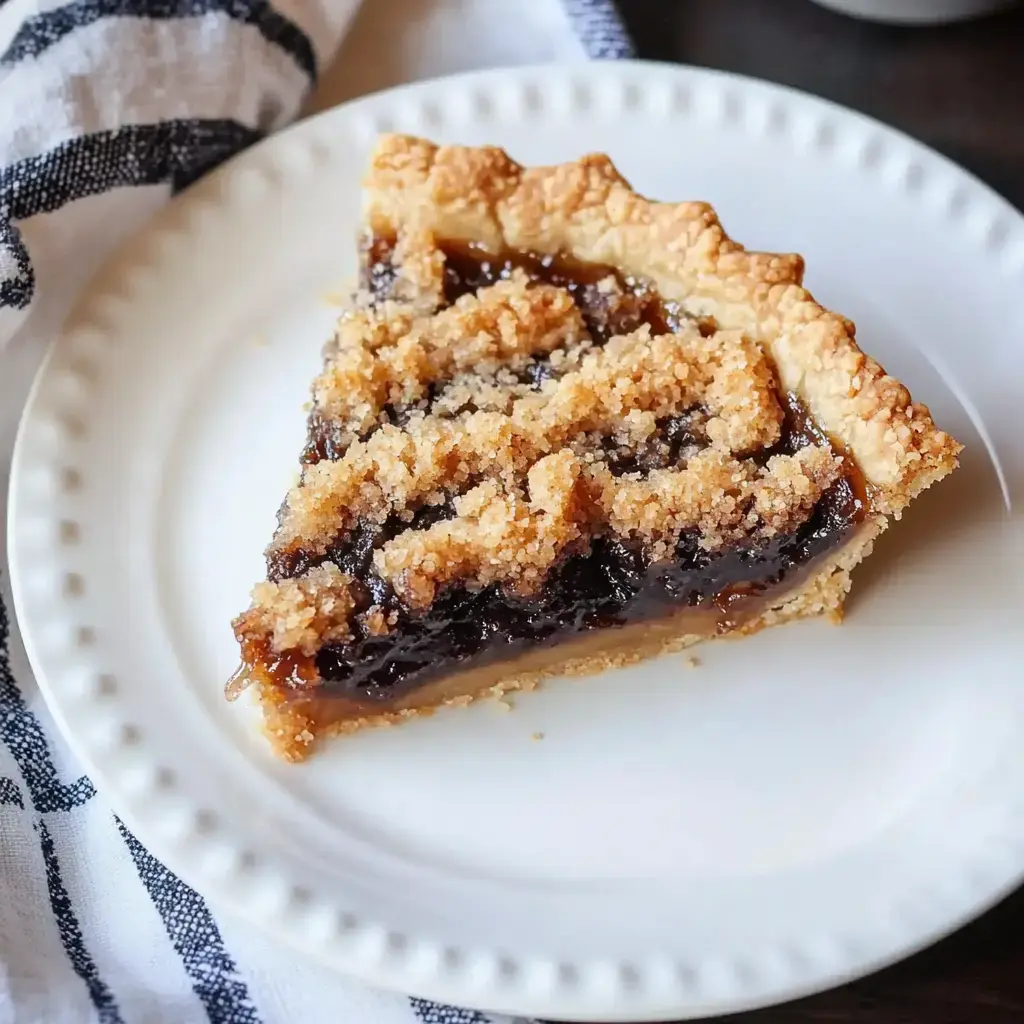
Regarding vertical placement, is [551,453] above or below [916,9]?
below

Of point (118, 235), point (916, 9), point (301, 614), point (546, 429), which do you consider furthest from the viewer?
point (916, 9)

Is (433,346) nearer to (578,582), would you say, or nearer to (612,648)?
(578,582)

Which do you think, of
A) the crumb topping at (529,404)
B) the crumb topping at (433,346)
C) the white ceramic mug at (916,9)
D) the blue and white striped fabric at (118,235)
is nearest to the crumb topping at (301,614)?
the crumb topping at (529,404)

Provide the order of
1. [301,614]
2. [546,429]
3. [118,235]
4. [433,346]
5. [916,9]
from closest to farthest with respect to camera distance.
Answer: [301,614]
[546,429]
[433,346]
[118,235]
[916,9]

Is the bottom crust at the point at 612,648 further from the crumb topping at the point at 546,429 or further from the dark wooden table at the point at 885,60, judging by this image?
the dark wooden table at the point at 885,60

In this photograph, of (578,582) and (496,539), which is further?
(578,582)

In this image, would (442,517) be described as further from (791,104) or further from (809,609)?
(791,104)

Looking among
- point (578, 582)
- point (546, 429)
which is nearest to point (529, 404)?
point (546, 429)
